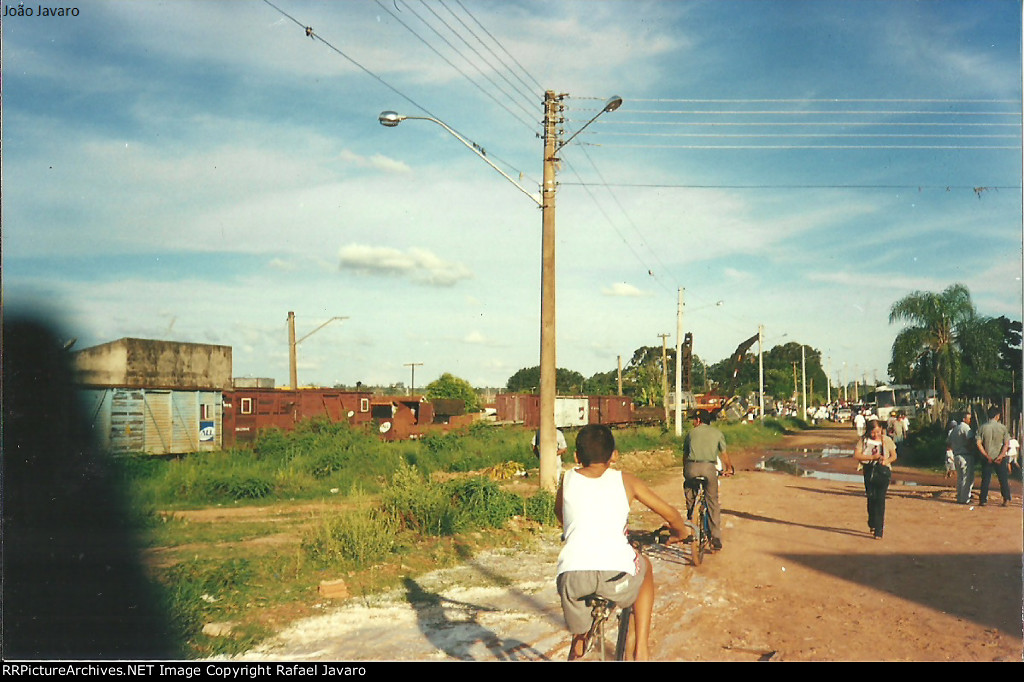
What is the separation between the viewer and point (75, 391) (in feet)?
68.0

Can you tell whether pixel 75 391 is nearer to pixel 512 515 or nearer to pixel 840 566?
pixel 512 515

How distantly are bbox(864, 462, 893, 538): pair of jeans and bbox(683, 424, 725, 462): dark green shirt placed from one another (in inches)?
94.2

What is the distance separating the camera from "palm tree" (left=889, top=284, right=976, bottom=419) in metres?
28.9

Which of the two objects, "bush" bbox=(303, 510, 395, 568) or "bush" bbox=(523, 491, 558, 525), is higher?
"bush" bbox=(303, 510, 395, 568)

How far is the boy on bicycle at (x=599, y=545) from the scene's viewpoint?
159 inches

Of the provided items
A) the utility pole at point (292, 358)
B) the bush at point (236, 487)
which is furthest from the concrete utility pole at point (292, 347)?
the bush at point (236, 487)

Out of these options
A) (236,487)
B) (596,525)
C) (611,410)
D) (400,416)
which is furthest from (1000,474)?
(611,410)

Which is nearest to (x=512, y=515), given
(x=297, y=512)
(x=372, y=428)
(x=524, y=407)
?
(x=297, y=512)

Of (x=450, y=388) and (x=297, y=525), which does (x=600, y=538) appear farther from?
(x=450, y=388)

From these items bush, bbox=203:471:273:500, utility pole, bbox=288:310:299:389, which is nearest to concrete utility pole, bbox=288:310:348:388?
utility pole, bbox=288:310:299:389

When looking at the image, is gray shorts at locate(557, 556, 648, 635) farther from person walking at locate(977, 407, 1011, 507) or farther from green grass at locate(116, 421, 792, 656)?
person walking at locate(977, 407, 1011, 507)

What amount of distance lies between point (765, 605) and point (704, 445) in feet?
8.92

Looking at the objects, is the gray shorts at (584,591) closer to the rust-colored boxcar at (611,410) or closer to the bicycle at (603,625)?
the bicycle at (603,625)

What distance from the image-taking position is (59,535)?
10.5 m
